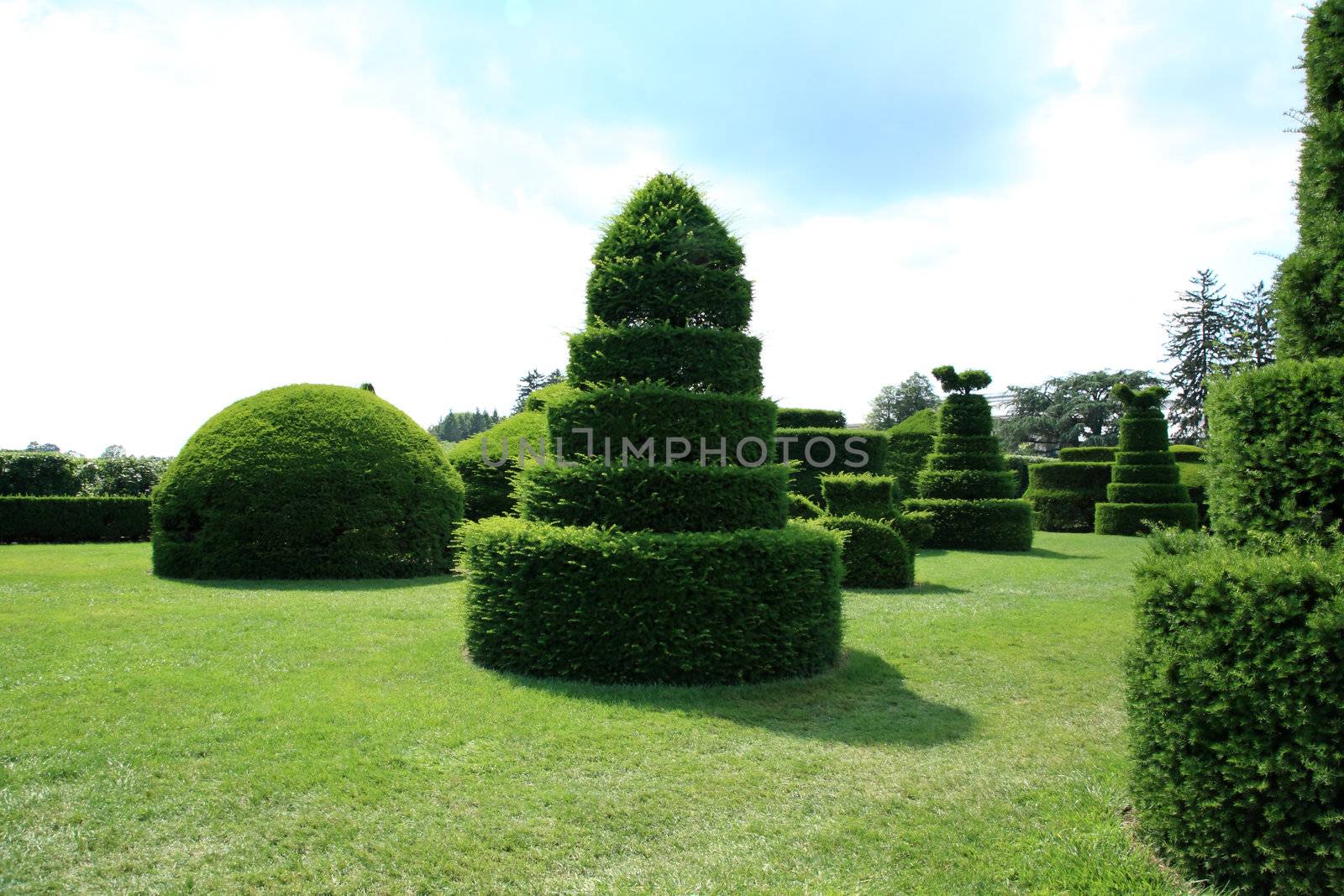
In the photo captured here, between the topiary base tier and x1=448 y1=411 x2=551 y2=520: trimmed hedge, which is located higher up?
x1=448 y1=411 x2=551 y2=520: trimmed hedge

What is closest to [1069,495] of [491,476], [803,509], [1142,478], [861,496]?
[1142,478]

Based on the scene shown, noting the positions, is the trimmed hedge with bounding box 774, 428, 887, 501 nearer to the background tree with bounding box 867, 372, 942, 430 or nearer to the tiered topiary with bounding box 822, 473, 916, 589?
the tiered topiary with bounding box 822, 473, 916, 589

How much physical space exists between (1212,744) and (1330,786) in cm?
40

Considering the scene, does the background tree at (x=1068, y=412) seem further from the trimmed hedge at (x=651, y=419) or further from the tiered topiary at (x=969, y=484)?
the trimmed hedge at (x=651, y=419)

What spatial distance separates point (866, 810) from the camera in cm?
425

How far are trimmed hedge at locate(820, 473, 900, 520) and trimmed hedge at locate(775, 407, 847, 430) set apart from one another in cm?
1136

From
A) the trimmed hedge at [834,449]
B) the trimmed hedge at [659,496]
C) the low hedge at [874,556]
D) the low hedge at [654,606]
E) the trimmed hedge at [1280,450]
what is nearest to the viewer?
the trimmed hedge at [1280,450]

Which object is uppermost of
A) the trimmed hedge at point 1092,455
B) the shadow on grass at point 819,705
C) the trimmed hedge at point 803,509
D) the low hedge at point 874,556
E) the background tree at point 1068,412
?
the background tree at point 1068,412

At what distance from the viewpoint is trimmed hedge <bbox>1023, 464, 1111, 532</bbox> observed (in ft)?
96.0

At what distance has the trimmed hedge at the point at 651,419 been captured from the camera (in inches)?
290

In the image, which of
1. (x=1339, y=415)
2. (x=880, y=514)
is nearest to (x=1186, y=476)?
(x=880, y=514)

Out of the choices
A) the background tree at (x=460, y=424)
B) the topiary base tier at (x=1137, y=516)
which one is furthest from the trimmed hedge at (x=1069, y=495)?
the background tree at (x=460, y=424)

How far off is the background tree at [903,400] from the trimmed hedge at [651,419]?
200 ft

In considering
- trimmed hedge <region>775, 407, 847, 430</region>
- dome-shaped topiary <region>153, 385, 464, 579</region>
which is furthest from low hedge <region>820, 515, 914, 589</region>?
trimmed hedge <region>775, 407, 847, 430</region>
